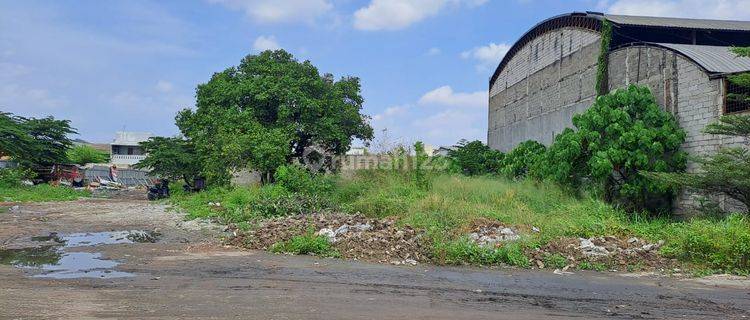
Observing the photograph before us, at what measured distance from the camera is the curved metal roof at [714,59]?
14.0 meters

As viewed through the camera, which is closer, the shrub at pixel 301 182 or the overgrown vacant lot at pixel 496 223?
the overgrown vacant lot at pixel 496 223

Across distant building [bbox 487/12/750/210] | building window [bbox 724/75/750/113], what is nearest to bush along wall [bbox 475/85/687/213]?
distant building [bbox 487/12/750/210]

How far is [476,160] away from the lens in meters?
28.1

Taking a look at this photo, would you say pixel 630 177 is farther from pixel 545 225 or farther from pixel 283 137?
pixel 283 137

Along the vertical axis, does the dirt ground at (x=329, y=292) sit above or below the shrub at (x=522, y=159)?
below

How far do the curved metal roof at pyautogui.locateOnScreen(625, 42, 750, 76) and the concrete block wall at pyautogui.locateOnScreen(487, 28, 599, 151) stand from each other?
4.22 metres

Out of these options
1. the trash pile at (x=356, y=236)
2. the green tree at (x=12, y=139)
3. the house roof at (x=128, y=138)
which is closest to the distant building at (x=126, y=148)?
the house roof at (x=128, y=138)

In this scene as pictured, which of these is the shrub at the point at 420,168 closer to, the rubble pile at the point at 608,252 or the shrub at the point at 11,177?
the rubble pile at the point at 608,252

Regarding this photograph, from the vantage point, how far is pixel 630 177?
1517 cm

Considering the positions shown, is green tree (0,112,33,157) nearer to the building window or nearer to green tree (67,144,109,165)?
green tree (67,144,109,165)

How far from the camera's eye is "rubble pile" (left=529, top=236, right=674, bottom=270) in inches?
400

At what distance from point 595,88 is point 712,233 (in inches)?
404

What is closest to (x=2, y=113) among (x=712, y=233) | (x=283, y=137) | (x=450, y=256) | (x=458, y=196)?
(x=283, y=137)

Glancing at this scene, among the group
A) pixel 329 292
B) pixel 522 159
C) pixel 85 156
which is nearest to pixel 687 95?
pixel 522 159
